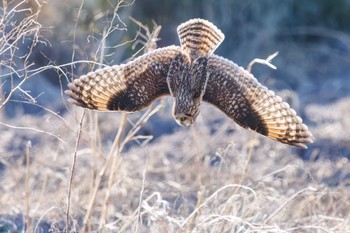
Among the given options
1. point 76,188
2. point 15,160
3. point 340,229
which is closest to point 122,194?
point 76,188

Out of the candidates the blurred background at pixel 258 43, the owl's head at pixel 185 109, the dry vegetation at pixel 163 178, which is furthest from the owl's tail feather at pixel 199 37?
the blurred background at pixel 258 43

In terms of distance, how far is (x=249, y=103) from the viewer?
486 cm

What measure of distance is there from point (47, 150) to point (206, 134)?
161 centimetres

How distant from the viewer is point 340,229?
225 inches

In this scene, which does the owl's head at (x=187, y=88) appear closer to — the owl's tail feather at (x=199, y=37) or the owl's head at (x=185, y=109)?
the owl's head at (x=185, y=109)

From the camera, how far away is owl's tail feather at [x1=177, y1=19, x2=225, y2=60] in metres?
4.98

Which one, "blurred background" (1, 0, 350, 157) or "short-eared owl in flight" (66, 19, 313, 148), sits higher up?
"blurred background" (1, 0, 350, 157)

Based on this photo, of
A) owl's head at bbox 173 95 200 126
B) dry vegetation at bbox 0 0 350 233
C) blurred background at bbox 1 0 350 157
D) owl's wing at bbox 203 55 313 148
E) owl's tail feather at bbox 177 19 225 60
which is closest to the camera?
owl's head at bbox 173 95 200 126

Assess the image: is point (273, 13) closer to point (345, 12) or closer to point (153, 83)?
point (345, 12)

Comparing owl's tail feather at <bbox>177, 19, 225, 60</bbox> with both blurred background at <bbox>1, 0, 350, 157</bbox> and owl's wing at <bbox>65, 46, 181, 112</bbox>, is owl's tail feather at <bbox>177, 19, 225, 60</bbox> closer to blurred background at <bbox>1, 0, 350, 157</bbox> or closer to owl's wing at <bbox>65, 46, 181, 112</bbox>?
owl's wing at <bbox>65, 46, 181, 112</bbox>

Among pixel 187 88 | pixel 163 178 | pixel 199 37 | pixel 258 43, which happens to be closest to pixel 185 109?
pixel 187 88

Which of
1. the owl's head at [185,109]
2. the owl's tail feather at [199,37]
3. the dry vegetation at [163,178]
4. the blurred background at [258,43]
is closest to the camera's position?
the owl's head at [185,109]

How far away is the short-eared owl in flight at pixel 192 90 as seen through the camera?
15.7 feet

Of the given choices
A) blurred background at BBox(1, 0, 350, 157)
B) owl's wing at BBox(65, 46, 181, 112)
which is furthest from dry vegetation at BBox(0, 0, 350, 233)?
blurred background at BBox(1, 0, 350, 157)
